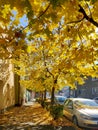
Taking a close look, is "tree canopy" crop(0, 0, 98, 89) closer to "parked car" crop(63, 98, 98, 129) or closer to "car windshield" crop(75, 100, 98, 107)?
"parked car" crop(63, 98, 98, 129)

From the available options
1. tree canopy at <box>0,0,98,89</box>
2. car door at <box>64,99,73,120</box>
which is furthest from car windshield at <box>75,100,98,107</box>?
tree canopy at <box>0,0,98,89</box>

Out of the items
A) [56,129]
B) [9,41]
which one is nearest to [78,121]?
[56,129]

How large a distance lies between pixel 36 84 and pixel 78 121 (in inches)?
380

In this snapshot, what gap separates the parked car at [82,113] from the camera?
1393cm

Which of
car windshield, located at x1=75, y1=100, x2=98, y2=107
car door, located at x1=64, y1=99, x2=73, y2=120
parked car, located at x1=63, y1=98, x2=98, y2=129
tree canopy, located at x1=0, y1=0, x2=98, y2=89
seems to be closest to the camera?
tree canopy, located at x1=0, y1=0, x2=98, y2=89

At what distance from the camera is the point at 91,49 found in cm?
948

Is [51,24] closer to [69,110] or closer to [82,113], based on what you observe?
[82,113]

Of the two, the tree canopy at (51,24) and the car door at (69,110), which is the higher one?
the tree canopy at (51,24)

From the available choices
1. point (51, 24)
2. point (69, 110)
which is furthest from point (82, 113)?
point (51, 24)

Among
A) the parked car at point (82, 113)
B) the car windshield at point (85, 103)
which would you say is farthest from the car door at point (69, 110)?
the car windshield at point (85, 103)

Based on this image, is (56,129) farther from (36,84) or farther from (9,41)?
(36,84)

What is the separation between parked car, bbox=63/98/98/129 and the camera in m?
13.9

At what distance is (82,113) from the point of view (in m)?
14.5

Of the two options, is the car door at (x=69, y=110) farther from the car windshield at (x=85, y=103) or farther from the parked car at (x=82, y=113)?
the car windshield at (x=85, y=103)
